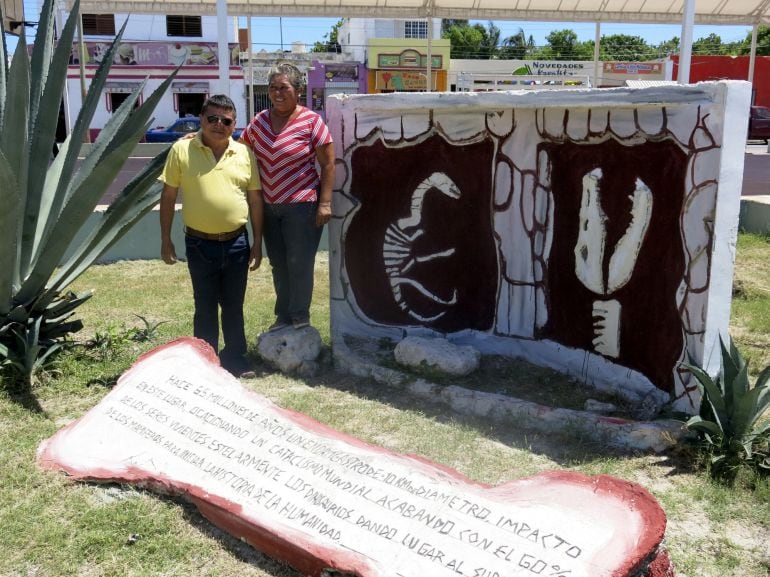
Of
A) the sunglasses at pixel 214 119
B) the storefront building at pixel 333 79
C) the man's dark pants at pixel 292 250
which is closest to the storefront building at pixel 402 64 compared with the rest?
the storefront building at pixel 333 79

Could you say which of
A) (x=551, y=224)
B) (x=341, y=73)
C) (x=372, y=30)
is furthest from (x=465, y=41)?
(x=551, y=224)

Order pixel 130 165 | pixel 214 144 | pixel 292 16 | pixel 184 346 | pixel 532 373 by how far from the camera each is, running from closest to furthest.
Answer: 1. pixel 184 346
2. pixel 214 144
3. pixel 532 373
4. pixel 292 16
5. pixel 130 165

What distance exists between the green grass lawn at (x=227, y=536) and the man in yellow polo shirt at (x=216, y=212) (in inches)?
18.6

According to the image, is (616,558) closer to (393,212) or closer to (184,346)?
(184,346)

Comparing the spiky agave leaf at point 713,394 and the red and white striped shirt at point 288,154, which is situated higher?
the red and white striped shirt at point 288,154

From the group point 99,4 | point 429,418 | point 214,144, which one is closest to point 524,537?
point 429,418

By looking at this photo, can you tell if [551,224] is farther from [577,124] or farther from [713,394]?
[713,394]

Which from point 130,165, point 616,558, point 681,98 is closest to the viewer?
point 616,558

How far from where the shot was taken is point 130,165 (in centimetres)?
1823

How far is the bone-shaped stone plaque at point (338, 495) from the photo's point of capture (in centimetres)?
240

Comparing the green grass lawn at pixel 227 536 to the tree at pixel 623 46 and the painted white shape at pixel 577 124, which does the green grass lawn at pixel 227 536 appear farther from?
the tree at pixel 623 46

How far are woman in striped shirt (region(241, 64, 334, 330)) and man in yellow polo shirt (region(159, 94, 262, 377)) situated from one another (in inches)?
4.4

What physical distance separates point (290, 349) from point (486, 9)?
12123 millimetres

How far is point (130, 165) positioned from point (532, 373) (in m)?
15.7
